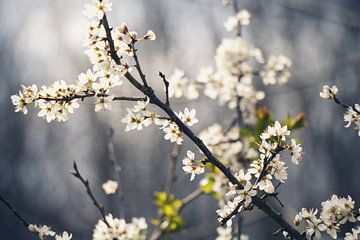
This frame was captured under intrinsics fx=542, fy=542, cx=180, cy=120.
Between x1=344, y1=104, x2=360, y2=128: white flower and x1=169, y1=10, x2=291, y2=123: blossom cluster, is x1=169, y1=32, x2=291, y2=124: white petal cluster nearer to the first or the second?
x1=169, y1=10, x2=291, y2=123: blossom cluster

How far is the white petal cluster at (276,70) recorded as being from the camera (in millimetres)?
2803

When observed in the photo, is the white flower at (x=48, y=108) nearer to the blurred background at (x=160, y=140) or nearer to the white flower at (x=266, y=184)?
the white flower at (x=266, y=184)

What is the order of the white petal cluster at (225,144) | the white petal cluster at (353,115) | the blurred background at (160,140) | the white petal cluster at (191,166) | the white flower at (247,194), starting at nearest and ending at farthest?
the white flower at (247,194) → the white petal cluster at (191,166) → the white petal cluster at (353,115) → the white petal cluster at (225,144) → the blurred background at (160,140)

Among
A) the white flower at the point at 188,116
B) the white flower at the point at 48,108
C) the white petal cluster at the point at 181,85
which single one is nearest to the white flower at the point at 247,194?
the white flower at the point at 188,116

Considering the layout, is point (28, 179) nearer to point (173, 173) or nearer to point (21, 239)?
point (21, 239)

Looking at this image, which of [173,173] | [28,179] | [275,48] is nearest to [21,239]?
[28,179]

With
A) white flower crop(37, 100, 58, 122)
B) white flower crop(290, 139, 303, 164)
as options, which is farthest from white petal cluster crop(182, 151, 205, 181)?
white flower crop(37, 100, 58, 122)

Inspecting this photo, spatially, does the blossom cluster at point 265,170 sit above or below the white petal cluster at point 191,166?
below

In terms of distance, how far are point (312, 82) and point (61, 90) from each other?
1005 centimetres

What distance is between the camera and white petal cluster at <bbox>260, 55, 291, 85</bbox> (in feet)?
9.20

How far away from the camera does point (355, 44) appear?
12875mm

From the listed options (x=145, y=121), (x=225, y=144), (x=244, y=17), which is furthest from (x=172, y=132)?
(x=244, y=17)

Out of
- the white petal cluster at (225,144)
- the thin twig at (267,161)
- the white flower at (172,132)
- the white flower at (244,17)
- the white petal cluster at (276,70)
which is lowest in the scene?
the thin twig at (267,161)

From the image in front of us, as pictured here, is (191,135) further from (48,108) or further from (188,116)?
(48,108)
